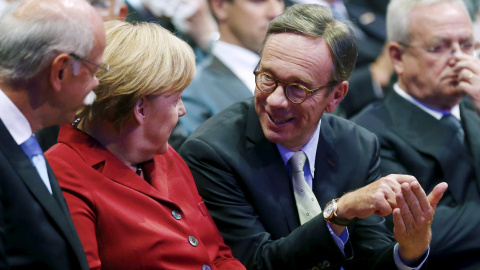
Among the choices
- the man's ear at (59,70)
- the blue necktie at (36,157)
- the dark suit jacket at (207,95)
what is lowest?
the dark suit jacket at (207,95)

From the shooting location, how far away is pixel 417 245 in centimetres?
240

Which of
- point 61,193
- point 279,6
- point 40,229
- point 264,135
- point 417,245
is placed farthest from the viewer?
point 279,6

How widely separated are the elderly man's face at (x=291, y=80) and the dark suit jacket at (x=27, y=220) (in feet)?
3.09

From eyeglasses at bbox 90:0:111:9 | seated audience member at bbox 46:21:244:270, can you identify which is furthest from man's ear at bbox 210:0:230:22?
seated audience member at bbox 46:21:244:270

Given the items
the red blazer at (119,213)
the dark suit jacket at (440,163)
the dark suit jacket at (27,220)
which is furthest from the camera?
the dark suit jacket at (440,163)

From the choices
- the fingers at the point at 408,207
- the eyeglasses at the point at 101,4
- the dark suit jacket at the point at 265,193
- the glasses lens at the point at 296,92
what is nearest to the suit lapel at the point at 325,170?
the dark suit jacket at the point at 265,193

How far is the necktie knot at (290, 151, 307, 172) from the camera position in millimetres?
2574

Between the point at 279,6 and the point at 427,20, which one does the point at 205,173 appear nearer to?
the point at 427,20

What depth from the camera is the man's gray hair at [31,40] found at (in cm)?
174

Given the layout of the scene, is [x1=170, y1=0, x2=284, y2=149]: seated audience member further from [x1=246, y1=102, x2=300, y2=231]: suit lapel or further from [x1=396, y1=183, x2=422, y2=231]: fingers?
[x1=396, y1=183, x2=422, y2=231]: fingers

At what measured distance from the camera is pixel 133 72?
2.13 m

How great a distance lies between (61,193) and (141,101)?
45 centimetres

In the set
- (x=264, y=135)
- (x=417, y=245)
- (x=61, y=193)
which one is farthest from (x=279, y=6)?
(x=61, y=193)

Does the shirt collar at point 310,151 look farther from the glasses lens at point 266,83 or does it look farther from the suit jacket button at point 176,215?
the suit jacket button at point 176,215
